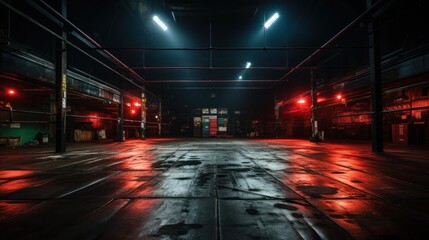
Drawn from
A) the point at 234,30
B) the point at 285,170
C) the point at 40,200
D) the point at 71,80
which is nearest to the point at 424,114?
the point at 234,30

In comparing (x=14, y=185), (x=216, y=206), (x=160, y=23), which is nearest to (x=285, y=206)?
(x=216, y=206)

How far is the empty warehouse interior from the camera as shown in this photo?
1.63 m

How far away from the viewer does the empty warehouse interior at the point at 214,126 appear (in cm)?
163

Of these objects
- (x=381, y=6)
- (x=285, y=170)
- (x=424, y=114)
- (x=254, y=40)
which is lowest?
(x=285, y=170)

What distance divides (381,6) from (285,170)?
15.6 feet

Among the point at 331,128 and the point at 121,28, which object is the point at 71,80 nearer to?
the point at 121,28

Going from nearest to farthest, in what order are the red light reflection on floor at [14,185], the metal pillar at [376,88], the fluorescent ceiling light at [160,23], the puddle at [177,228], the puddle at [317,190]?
the puddle at [177,228] < the puddle at [317,190] < the red light reflection on floor at [14,185] < the metal pillar at [376,88] < the fluorescent ceiling light at [160,23]

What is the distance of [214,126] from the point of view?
20.6m

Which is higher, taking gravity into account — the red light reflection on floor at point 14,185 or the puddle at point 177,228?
the red light reflection on floor at point 14,185

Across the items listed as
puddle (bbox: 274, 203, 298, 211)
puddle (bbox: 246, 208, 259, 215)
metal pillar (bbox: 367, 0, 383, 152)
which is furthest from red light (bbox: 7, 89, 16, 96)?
metal pillar (bbox: 367, 0, 383, 152)

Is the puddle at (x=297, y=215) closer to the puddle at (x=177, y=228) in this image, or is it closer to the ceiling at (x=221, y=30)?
the puddle at (x=177, y=228)

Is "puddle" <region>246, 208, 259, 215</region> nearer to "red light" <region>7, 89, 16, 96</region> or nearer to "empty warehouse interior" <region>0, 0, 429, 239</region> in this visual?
"empty warehouse interior" <region>0, 0, 429, 239</region>

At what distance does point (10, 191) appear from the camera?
2.30 metres

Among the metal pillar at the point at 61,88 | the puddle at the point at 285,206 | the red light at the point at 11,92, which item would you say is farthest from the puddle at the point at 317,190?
the red light at the point at 11,92
